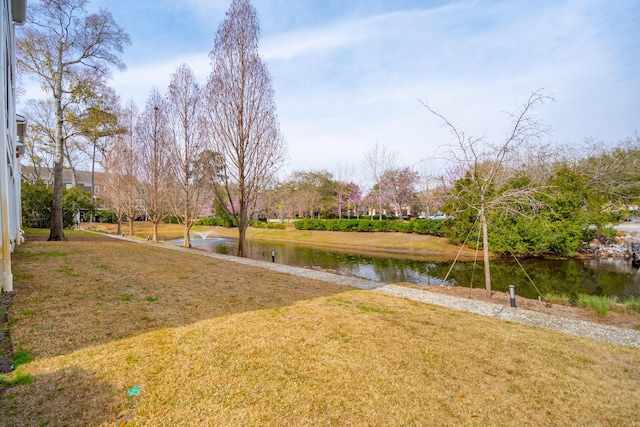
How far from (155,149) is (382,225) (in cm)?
1692

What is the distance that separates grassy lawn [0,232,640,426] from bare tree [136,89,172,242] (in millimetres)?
13065

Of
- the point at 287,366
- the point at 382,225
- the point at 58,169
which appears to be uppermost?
the point at 58,169

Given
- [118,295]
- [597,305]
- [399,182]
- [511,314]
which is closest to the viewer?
[118,295]

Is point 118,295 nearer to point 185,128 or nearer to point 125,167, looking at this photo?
point 185,128

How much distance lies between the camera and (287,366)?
9.84 ft

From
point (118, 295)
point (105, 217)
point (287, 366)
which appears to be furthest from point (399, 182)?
point (105, 217)

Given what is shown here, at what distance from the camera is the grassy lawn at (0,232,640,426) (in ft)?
7.60

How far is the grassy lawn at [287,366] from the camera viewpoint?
7.60ft

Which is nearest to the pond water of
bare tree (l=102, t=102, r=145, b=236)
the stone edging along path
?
the stone edging along path

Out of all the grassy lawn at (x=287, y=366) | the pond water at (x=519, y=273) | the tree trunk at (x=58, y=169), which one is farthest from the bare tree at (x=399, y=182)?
the grassy lawn at (x=287, y=366)

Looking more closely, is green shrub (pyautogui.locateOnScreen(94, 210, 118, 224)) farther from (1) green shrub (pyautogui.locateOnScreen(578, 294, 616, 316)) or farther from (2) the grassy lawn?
(1) green shrub (pyautogui.locateOnScreen(578, 294, 616, 316))

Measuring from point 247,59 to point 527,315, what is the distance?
40.1 feet

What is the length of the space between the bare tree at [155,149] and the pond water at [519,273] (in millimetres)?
8971

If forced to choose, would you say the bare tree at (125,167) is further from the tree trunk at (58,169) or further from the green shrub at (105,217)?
the green shrub at (105,217)
